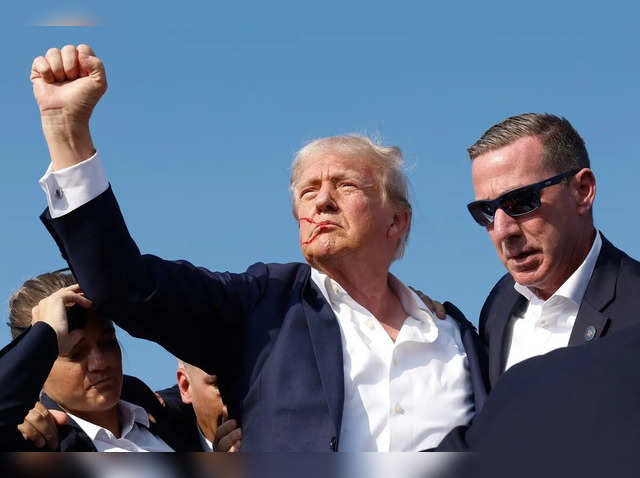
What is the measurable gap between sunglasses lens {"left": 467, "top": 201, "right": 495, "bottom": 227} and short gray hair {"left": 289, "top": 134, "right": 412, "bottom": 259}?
39cm

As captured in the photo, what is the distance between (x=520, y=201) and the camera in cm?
495

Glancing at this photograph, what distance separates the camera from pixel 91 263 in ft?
11.9

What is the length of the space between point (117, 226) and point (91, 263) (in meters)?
0.17

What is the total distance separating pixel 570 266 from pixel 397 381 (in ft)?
4.24

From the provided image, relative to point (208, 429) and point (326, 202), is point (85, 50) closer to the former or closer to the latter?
point (326, 202)

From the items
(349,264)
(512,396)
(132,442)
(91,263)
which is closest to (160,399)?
(132,442)

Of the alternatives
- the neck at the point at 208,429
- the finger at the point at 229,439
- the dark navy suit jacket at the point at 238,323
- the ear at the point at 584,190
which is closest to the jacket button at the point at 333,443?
the dark navy suit jacket at the point at 238,323

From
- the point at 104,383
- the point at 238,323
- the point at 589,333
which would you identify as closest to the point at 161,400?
the point at 104,383

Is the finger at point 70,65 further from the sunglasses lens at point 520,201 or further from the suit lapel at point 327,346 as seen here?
the sunglasses lens at point 520,201

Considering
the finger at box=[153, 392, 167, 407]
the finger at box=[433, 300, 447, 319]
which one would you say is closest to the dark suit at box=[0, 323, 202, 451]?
the finger at box=[153, 392, 167, 407]

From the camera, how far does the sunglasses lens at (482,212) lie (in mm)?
5004

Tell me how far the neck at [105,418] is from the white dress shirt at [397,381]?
3.44ft

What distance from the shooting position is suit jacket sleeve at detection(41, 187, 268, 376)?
3639mm

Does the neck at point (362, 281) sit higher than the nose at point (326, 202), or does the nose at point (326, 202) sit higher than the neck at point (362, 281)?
the nose at point (326, 202)
